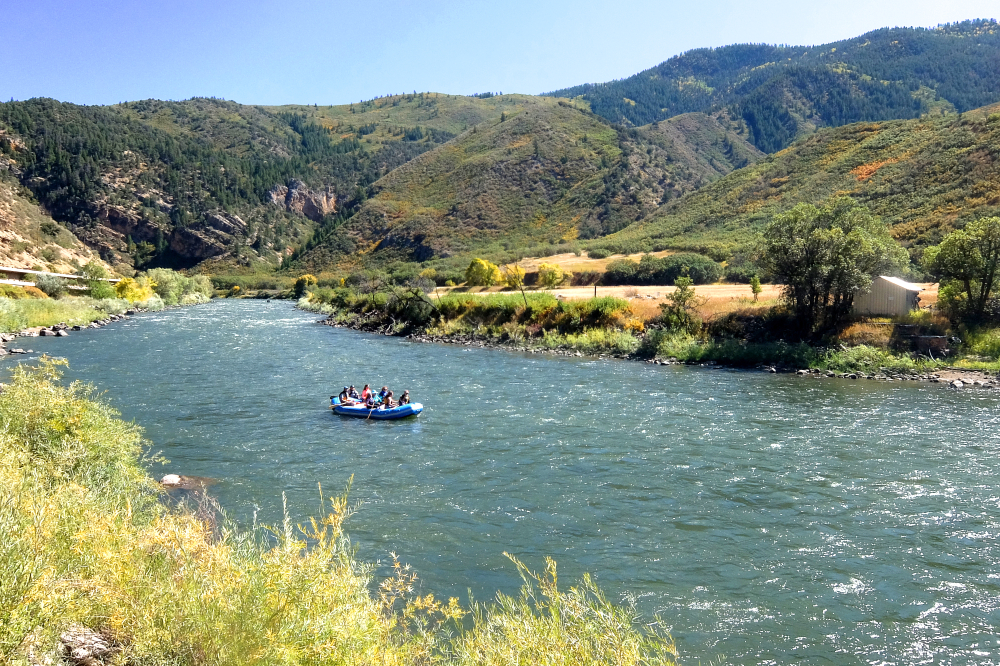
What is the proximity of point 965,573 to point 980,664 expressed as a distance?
A: 111 inches

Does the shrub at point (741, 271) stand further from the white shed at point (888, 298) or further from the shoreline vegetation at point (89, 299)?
the shoreline vegetation at point (89, 299)

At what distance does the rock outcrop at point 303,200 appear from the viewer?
581ft

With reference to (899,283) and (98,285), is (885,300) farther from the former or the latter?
(98,285)

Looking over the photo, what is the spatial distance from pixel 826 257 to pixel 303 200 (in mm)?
168567

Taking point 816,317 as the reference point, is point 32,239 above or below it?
above

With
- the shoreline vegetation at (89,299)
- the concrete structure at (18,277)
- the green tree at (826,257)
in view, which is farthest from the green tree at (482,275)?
the concrete structure at (18,277)

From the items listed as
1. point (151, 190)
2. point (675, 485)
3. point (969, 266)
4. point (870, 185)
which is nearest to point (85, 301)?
point (675, 485)

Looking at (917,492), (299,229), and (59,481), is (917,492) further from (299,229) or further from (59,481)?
(299,229)

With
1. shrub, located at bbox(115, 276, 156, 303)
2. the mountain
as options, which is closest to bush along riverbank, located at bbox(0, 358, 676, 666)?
shrub, located at bbox(115, 276, 156, 303)

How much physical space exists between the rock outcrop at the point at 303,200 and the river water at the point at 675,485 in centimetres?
15572

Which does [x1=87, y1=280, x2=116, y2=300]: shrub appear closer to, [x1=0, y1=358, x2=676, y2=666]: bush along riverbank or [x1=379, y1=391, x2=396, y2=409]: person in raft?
[x1=379, y1=391, x2=396, y2=409]: person in raft

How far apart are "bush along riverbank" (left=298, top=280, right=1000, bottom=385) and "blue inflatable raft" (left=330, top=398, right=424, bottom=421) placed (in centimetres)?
1672

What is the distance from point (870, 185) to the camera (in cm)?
6694

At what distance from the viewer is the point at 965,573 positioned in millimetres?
11164
